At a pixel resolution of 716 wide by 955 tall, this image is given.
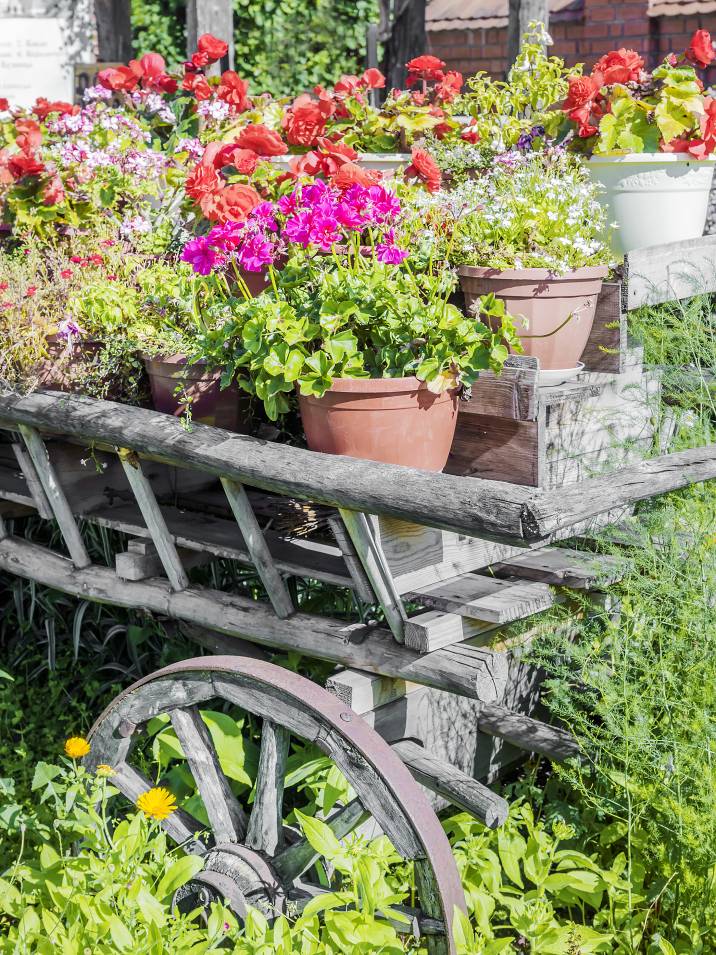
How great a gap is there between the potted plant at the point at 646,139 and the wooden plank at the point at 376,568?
50.4 inches

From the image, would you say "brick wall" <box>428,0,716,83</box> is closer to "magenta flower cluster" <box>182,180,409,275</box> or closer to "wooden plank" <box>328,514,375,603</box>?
"magenta flower cluster" <box>182,180,409,275</box>

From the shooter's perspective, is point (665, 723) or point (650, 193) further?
point (650, 193)

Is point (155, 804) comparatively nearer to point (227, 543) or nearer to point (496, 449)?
point (227, 543)

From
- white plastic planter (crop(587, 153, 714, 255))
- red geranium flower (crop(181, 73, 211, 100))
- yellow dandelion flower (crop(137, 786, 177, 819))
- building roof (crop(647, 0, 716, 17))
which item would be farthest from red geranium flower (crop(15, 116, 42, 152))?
building roof (crop(647, 0, 716, 17))

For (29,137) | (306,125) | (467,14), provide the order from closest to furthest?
(306,125) < (29,137) < (467,14)

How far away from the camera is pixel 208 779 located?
2188 millimetres

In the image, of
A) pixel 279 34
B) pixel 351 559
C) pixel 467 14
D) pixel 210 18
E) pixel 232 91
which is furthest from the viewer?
pixel 467 14

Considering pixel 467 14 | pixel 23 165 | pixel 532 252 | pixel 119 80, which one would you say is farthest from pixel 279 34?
pixel 532 252

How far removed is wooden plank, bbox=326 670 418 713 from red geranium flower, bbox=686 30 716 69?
1809 millimetres

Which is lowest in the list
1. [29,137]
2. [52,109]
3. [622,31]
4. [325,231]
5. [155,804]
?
[155,804]

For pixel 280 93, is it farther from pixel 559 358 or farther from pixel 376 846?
pixel 376 846

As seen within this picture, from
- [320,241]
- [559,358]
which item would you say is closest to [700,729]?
[559,358]

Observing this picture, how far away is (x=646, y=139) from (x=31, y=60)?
424 centimetres

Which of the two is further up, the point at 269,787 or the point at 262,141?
the point at 262,141
